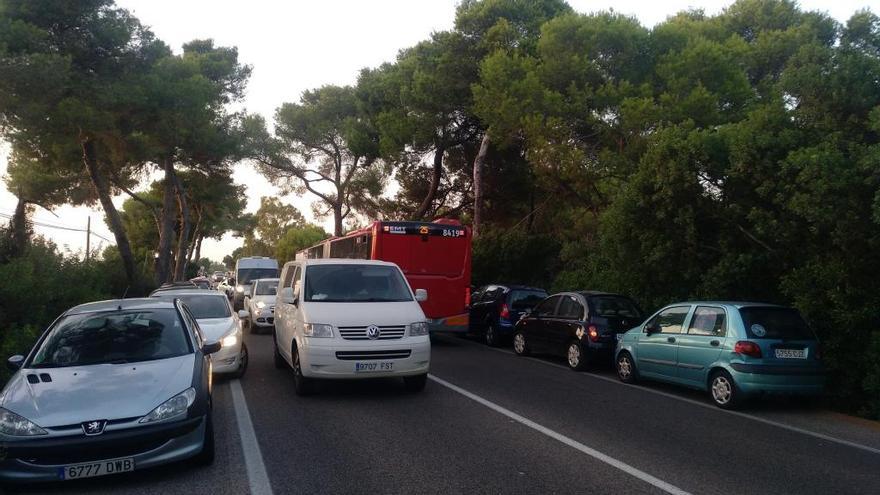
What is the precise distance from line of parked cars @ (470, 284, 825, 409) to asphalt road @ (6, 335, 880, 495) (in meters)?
0.43

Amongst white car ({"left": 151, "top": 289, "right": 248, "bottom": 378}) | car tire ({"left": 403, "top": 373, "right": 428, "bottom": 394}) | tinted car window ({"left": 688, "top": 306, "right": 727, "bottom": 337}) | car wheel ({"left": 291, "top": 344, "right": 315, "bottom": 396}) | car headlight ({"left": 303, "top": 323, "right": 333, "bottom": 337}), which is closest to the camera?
car headlight ({"left": 303, "top": 323, "right": 333, "bottom": 337})

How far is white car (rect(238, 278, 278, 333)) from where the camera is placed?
66.5 feet

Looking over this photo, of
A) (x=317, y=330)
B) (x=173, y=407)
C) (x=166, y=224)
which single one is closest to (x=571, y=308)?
(x=317, y=330)

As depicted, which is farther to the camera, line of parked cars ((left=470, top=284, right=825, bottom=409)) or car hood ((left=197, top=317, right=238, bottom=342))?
car hood ((left=197, top=317, right=238, bottom=342))

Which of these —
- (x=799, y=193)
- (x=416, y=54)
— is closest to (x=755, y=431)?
(x=799, y=193)

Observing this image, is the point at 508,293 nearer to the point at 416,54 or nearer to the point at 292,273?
the point at 292,273

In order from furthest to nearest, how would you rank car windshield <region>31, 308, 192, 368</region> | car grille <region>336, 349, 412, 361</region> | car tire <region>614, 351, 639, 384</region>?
car tire <region>614, 351, 639, 384</region>, car grille <region>336, 349, 412, 361</region>, car windshield <region>31, 308, 192, 368</region>

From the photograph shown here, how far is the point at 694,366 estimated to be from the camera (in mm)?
10211

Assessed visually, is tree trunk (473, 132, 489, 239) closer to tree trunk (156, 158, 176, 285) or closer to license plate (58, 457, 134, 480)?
tree trunk (156, 158, 176, 285)

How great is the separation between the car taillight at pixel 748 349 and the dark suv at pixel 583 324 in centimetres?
369

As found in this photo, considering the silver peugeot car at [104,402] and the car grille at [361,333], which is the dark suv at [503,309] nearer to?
the car grille at [361,333]

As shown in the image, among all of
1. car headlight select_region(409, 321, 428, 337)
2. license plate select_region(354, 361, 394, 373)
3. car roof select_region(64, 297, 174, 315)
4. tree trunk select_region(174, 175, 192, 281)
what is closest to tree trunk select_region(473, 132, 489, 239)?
tree trunk select_region(174, 175, 192, 281)

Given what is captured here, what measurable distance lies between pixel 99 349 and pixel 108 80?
16468 millimetres

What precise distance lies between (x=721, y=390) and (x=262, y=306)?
1425cm
